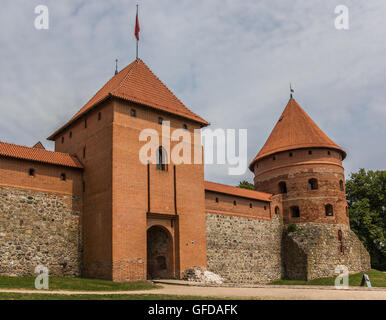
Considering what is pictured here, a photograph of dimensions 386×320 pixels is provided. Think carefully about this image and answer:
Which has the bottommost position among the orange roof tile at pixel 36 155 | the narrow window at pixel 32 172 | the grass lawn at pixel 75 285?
the grass lawn at pixel 75 285

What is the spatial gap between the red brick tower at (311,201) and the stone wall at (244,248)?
1.13 meters

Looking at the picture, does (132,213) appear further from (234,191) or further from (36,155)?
(234,191)

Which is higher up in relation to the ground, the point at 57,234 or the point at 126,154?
the point at 126,154

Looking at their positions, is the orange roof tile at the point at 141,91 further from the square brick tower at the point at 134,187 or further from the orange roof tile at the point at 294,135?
the orange roof tile at the point at 294,135

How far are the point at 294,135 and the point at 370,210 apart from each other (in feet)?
33.0

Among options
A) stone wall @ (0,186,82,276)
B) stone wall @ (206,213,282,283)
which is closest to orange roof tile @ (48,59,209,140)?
stone wall @ (0,186,82,276)

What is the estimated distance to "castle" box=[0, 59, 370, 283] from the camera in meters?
15.2

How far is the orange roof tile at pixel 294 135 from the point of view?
2622 cm

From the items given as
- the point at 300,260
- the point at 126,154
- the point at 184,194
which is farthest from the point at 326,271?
the point at 126,154

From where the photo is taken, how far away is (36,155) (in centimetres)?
1606

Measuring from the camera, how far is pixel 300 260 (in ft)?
78.8

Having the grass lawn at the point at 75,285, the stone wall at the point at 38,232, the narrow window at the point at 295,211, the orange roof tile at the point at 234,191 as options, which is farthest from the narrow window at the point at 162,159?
the narrow window at the point at 295,211

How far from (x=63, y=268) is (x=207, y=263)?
7.06 m
